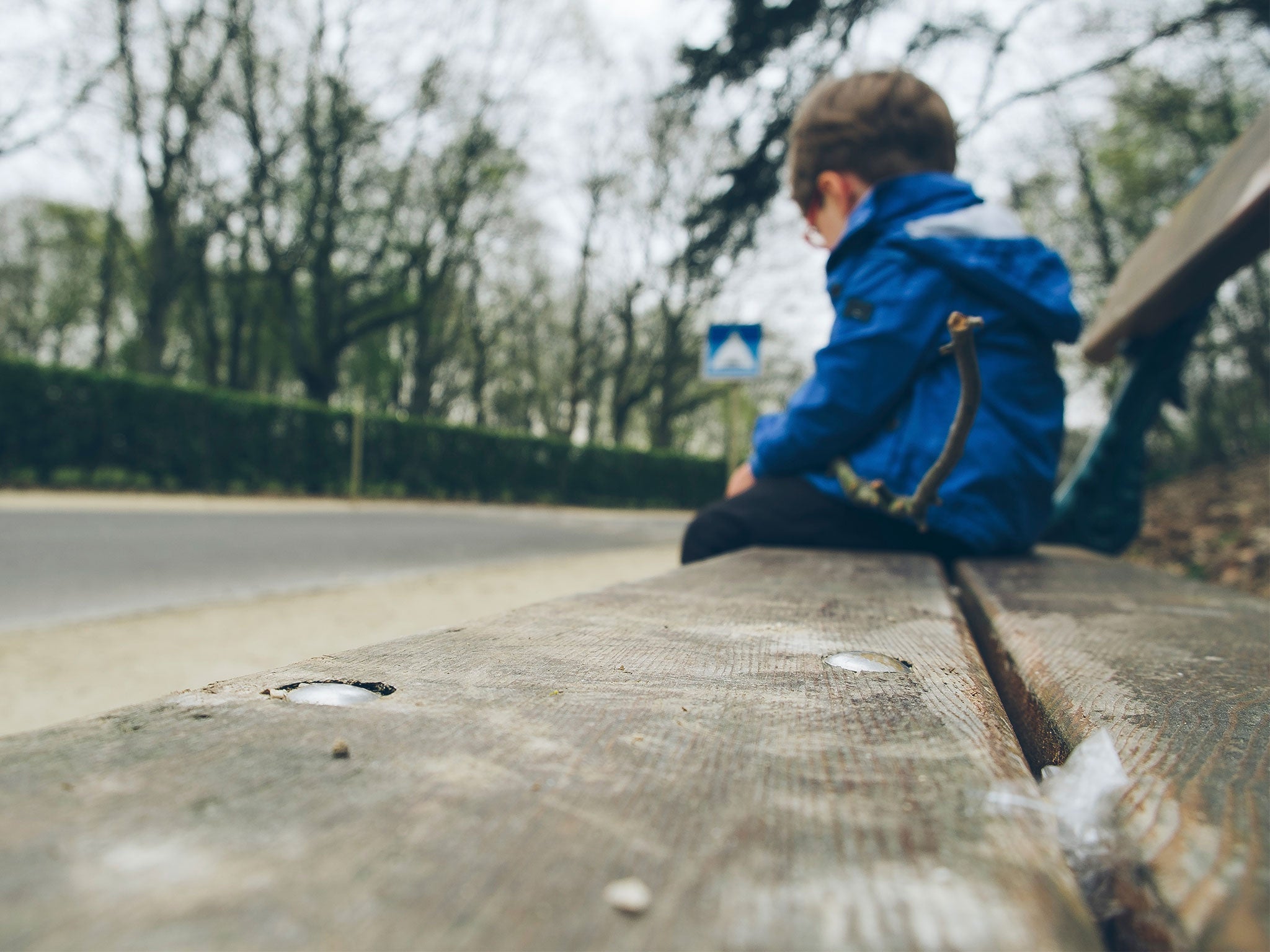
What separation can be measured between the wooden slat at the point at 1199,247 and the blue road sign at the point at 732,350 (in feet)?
19.3

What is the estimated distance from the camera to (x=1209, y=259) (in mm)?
1883

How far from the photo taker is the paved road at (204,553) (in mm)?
4141

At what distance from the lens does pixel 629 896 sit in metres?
0.30

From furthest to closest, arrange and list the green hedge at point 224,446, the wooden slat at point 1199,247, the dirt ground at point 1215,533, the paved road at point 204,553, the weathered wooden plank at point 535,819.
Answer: the green hedge at point 224,446, the paved road at point 204,553, the dirt ground at point 1215,533, the wooden slat at point 1199,247, the weathered wooden plank at point 535,819

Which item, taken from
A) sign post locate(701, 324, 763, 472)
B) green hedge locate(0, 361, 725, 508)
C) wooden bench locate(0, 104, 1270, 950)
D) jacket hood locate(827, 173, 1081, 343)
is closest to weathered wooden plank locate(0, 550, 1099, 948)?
wooden bench locate(0, 104, 1270, 950)

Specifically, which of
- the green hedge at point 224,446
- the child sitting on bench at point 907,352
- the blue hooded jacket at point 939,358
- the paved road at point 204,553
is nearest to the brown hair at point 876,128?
the child sitting on bench at point 907,352

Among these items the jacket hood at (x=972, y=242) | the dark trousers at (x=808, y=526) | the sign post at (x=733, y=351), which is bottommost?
the dark trousers at (x=808, y=526)

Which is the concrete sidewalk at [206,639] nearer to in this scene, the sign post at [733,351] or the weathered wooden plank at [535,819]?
the weathered wooden plank at [535,819]

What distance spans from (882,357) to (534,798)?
5.47ft

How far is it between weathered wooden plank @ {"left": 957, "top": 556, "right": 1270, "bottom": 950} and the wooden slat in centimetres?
82

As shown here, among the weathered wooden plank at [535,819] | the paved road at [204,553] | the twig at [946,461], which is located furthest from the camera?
the paved road at [204,553]

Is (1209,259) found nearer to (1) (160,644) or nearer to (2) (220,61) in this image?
(1) (160,644)

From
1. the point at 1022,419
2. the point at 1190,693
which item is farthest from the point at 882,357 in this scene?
the point at 1190,693

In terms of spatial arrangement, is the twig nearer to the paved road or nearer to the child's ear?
the child's ear
